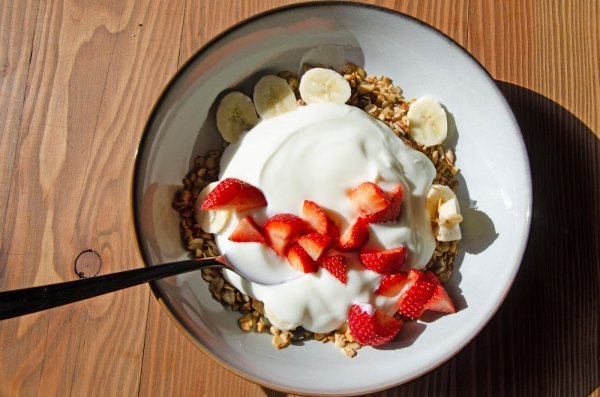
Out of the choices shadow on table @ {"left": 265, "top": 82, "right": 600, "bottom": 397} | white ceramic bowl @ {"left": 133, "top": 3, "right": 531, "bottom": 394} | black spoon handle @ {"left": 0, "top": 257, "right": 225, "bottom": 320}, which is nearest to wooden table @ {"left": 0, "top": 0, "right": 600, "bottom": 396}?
shadow on table @ {"left": 265, "top": 82, "right": 600, "bottom": 397}

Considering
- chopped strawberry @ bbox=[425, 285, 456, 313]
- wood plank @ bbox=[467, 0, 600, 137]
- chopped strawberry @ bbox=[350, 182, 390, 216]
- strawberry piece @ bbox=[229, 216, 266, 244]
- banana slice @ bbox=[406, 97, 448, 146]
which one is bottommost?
chopped strawberry @ bbox=[425, 285, 456, 313]

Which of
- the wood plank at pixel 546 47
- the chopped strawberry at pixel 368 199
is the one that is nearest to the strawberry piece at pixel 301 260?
the chopped strawberry at pixel 368 199

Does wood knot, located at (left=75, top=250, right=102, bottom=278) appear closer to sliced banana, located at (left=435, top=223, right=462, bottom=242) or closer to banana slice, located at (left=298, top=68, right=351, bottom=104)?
banana slice, located at (left=298, top=68, right=351, bottom=104)

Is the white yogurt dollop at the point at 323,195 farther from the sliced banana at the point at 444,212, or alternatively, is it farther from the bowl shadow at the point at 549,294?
the bowl shadow at the point at 549,294

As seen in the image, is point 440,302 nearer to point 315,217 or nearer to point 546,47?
point 315,217

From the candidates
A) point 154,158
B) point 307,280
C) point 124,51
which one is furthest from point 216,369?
point 124,51

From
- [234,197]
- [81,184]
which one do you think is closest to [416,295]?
[234,197]

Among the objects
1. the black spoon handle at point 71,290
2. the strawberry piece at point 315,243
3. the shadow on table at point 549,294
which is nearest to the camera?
the black spoon handle at point 71,290
